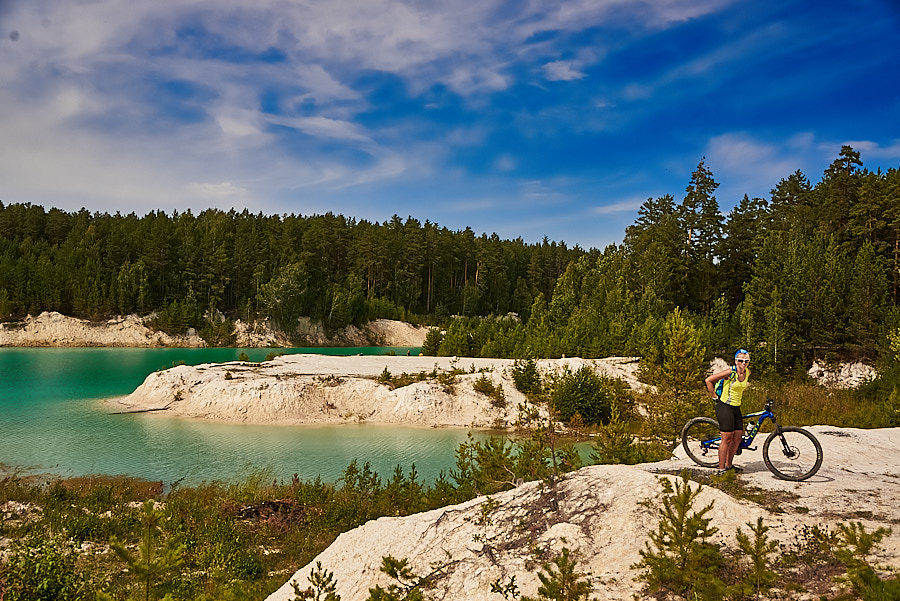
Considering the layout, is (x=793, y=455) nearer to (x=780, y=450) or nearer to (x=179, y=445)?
(x=780, y=450)

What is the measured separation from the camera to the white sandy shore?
25781 millimetres

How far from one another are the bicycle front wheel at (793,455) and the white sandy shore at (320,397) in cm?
1761

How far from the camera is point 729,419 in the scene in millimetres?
7422

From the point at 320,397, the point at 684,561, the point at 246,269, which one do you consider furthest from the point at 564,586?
the point at 246,269

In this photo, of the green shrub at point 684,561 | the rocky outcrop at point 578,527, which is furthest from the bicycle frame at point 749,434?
the green shrub at point 684,561

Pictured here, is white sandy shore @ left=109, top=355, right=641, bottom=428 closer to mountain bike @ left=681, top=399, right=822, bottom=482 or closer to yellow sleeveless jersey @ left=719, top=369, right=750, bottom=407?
mountain bike @ left=681, top=399, right=822, bottom=482

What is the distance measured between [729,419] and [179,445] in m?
19.8

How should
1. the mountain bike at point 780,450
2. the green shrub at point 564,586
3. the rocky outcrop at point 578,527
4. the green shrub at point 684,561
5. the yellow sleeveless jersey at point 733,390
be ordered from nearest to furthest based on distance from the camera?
the green shrub at point 564,586
the green shrub at point 684,561
the rocky outcrop at point 578,527
the mountain bike at point 780,450
the yellow sleeveless jersey at point 733,390

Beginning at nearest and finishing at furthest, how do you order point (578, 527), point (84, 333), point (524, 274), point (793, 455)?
point (578, 527) < point (793, 455) < point (84, 333) < point (524, 274)

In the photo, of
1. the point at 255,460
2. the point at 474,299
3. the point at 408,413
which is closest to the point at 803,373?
the point at 408,413

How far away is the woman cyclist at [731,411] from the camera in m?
7.40

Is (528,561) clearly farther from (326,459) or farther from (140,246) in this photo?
(140,246)

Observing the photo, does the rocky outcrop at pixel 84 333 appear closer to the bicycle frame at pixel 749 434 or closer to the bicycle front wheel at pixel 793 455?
the bicycle frame at pixel 749 434

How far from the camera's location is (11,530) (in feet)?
34.1
